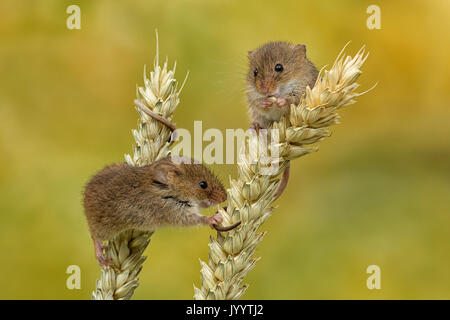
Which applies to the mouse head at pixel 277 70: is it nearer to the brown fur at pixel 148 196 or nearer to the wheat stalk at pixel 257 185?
the brown fur at pixel 148 196

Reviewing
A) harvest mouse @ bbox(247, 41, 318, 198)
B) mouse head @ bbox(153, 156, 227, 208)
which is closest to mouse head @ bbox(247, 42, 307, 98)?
harvest mouse @ bbox(247, 41, 318, 198)

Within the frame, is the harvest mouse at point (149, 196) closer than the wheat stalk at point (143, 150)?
No

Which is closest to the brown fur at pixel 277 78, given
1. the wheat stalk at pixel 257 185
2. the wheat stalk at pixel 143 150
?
the wheat stalk at pixel 143 150

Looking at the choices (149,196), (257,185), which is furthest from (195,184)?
(257,185)

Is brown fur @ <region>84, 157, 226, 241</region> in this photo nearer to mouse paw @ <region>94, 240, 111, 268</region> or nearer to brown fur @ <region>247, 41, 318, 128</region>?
mouse paw @ <region>94, 240, 111, 268</region>

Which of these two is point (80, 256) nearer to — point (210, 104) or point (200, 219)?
point (210, 104)

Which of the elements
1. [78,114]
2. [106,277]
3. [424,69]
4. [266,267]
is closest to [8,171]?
[78,114]
